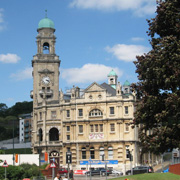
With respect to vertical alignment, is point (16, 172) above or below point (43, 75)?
below

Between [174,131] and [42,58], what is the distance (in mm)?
69382

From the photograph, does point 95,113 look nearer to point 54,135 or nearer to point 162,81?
point 54,135

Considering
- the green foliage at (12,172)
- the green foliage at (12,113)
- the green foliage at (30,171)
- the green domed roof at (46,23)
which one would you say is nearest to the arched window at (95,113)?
the green domed roof at (46,23)

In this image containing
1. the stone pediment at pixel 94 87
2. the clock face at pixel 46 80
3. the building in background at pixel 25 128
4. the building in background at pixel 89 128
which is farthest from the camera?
the building in background at pixel 25 128

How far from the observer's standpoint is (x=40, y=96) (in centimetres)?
9331

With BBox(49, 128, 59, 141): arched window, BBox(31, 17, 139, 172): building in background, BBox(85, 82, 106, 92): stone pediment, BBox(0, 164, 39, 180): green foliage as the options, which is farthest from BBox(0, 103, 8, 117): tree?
BBox(0, 164, 39, 180): green foliage

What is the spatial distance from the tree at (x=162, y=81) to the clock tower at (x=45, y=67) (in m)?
63.3

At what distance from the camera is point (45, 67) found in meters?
94.6

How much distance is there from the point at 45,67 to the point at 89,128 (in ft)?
64.5

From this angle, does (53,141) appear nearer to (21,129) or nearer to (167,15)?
(167,15)

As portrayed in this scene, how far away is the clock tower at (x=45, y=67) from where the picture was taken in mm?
93500

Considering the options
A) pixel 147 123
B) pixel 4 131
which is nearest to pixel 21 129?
pixel 4 131

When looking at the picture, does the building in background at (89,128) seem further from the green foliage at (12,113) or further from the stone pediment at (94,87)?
the green foliage at (12,113)

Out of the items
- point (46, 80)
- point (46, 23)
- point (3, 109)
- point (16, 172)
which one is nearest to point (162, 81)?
point (16, 172)
